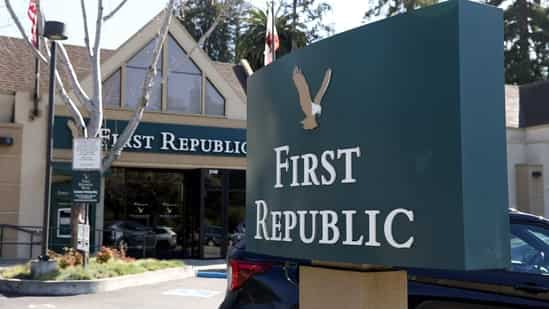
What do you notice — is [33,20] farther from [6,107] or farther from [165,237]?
[165,237]

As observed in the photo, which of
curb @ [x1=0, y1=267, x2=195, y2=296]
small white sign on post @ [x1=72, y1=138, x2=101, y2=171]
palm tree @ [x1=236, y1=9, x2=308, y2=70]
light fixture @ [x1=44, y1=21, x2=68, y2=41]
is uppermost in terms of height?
palm tree @ [x1=236, y1=9, x2=308, y2=70]

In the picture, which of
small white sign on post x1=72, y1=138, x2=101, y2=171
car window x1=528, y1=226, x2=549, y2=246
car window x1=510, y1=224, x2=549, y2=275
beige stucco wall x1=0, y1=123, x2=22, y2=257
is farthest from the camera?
beige stucco wall x1=0, y1=123, x2=22, y2=257

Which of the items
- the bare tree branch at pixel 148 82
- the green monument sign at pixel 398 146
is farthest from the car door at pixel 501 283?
the bare tree branch at pixel 148 82

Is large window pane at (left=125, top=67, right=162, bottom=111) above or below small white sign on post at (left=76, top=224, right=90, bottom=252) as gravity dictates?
above

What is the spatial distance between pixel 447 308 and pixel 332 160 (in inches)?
93.8

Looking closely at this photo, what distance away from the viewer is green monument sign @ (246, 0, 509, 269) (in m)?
2.42

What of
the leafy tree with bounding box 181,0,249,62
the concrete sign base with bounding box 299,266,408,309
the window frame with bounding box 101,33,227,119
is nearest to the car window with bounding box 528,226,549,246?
the concrete sign base with bounding box 299,266,408,309

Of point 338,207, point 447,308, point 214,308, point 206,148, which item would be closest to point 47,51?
point 206,148

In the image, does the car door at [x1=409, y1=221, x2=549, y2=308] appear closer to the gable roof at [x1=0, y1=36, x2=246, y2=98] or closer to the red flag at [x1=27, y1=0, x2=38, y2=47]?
the red flag at [x1=27, y1=0, x2=38, y2=47]

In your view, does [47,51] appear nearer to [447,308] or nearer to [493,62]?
[447,308]

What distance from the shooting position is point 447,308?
15.9 feet

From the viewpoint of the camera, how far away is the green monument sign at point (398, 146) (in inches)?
95.1

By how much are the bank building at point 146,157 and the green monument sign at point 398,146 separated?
16296 mm

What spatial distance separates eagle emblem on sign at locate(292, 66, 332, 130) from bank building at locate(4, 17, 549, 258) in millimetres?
16286
